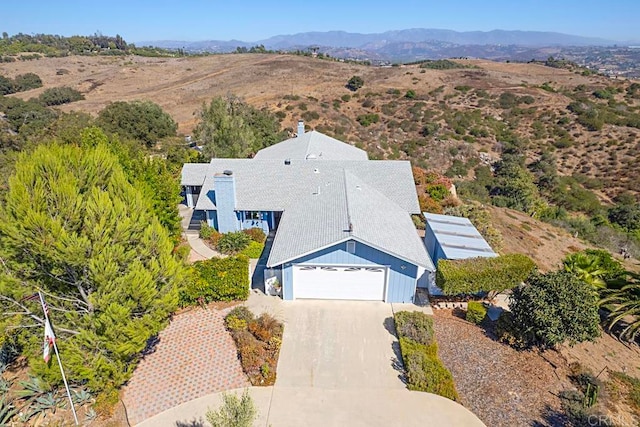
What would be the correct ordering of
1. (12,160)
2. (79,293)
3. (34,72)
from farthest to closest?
1. (34,72)
2. (12,160)
3. (79,293)

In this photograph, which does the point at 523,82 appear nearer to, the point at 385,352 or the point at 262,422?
the point at 385,352

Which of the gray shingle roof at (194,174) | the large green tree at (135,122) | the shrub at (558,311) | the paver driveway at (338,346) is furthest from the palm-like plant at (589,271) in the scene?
the large green tree at (135,122)

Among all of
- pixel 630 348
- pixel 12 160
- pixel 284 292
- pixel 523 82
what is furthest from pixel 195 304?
pixel 523 82

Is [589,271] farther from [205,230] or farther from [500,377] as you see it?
[205,230]

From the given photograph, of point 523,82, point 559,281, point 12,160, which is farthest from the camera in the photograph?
point 523,82

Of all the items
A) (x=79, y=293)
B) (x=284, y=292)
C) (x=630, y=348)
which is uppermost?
(x=79, y=293)

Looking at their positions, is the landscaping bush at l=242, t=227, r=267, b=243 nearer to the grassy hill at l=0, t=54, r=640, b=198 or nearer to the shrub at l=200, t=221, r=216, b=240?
the shrub at l=200, t=221, r=216, b=240

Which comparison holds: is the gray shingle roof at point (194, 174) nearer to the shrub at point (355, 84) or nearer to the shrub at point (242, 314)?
the shrub at point (242, 314)
